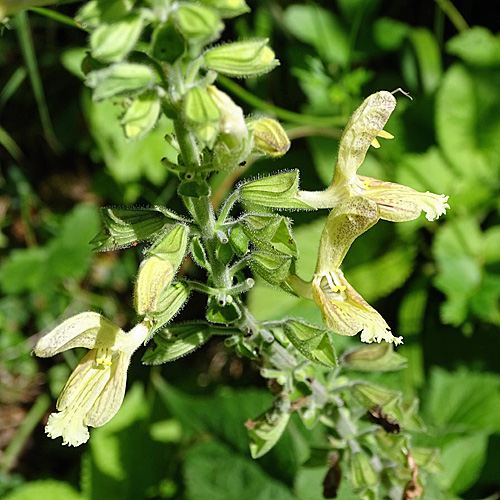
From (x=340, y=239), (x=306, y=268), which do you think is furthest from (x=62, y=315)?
(x=340, y=239)

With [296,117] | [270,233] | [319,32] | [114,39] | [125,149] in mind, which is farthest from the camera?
[125,149]

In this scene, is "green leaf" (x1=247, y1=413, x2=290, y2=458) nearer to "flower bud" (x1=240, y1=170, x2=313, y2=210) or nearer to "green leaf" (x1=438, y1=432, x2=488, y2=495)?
"flower bud" (x1=240, y1=170, x2=313, y2=210)

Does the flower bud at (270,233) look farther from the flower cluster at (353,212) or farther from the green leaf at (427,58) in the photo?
the green leaf at (427,58)

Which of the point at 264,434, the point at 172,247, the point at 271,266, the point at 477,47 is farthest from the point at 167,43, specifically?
the point at 477,47

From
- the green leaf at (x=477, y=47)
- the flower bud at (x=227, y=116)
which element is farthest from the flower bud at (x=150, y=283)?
the green leaf at (x=477, y=47)

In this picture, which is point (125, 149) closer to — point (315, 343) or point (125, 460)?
point (125, 460)
